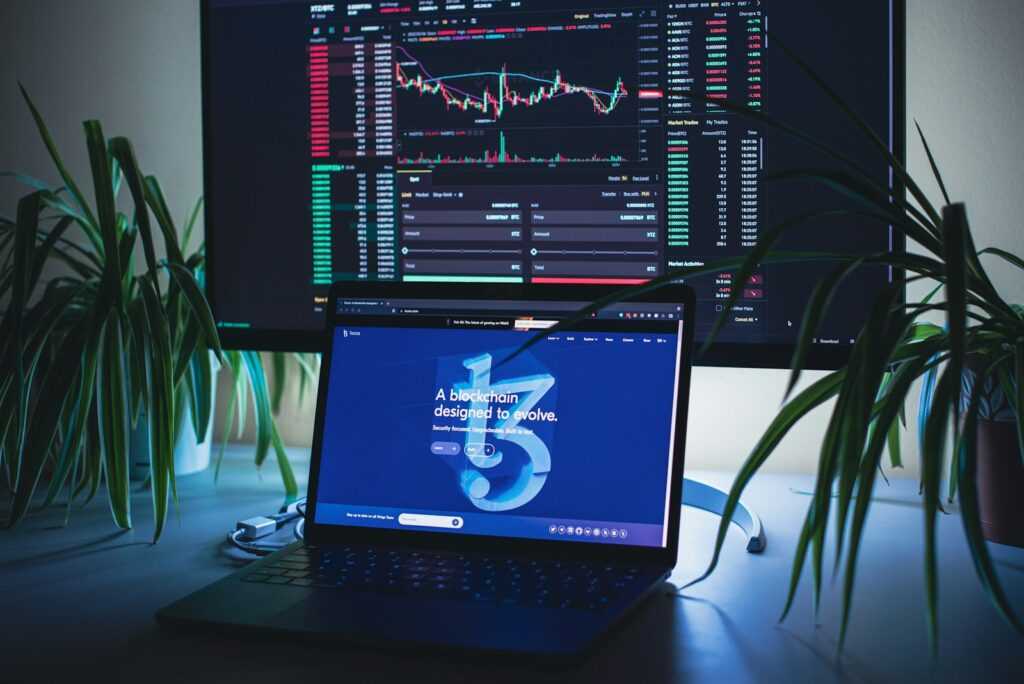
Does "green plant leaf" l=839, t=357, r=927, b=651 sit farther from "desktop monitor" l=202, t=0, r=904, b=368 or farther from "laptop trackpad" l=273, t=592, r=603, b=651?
"desktop monitor" l=202, t=0, r=904, b=368

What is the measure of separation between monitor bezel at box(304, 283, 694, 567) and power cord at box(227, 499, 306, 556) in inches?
1.8

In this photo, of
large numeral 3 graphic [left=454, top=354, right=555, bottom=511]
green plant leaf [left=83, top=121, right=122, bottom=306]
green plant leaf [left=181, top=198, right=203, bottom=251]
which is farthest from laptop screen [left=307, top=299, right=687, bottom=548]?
green plant leaf [left=181, top=198, right=203, bottom=251]

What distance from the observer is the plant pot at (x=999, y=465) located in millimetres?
835

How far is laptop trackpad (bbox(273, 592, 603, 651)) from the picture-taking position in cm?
60

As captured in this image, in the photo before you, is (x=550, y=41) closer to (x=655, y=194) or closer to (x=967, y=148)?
(x=655, y=194)

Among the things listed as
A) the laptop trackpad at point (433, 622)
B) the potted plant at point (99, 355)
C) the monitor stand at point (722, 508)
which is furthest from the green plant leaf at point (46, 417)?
the monitor stand at point (722, 508)

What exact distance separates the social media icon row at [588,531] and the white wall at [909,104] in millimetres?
432

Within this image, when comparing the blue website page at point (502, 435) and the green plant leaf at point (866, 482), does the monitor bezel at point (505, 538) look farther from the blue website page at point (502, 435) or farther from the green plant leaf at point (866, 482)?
the green plant leaf at point (866, 482)

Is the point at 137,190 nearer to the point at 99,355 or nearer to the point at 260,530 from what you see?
the point at 99,355

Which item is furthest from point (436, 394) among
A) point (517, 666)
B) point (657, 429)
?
point (517, 666)

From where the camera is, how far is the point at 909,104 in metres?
1.10

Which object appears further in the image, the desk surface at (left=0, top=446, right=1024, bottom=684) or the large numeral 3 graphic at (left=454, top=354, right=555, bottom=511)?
the large numeral 3 graphic at (left=454, top=354, right=555, bottom=511)

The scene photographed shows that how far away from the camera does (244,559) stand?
82cm

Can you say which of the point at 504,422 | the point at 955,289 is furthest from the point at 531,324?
the point at 955,289
